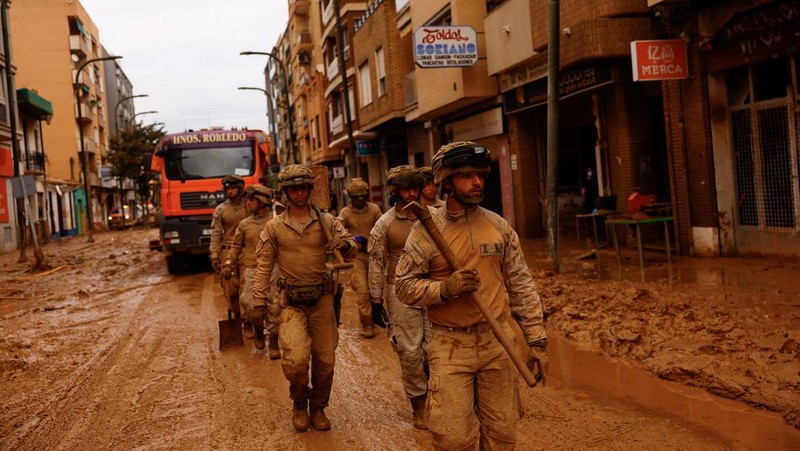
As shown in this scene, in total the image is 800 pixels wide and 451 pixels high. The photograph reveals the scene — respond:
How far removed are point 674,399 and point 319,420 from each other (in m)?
2.75

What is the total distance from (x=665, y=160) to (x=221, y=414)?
11.5 metres

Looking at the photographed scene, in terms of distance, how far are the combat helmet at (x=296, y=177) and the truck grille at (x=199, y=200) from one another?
1141 cm

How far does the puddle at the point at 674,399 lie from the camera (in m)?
4.66

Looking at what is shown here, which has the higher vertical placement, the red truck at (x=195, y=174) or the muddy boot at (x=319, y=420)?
the red truck at (x=195, y=174)

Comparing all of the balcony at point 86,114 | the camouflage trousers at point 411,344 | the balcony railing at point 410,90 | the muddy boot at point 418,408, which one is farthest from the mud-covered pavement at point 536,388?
the balcony at point 86,114

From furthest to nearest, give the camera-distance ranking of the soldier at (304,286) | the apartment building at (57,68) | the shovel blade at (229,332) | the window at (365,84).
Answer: the apartment building at (57,68) → the window at (365,84) → the shovel blade at (229,332) → the soldier at (304,286)

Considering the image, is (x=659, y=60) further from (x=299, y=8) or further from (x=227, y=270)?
(x=299, y=8)

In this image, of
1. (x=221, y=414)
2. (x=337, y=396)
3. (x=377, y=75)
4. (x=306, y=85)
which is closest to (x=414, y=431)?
(x=337, y=396)

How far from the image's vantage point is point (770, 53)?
10.4 meters

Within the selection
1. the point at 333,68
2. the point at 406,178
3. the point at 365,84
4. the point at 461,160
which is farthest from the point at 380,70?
the point at 461,160

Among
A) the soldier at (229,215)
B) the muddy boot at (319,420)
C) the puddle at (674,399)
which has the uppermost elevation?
the soldier at (229,215)

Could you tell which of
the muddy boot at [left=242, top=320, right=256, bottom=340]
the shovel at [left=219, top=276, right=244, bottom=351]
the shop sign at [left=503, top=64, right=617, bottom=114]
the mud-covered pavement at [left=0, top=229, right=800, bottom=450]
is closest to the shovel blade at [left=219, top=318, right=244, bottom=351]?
the shovel at [left=219, top=276, right=244, bottom=351]

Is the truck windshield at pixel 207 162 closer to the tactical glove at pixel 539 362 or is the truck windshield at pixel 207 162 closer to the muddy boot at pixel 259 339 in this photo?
the muddy boot at pixel 259 339

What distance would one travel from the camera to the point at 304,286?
5.31m
